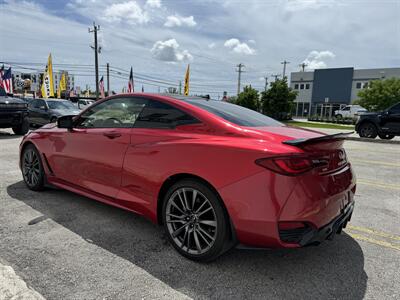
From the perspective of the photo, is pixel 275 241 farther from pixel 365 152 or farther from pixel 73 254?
pixel 365 152

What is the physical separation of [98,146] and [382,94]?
3927 cm

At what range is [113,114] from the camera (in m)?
3.61

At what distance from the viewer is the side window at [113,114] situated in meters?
3.38

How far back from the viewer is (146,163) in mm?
2998

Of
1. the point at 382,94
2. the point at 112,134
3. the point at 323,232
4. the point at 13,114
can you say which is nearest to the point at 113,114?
the point at 112,134

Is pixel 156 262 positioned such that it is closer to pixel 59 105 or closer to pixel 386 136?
pixel 59 105

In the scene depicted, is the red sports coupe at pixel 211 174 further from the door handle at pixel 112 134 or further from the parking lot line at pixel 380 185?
the parking lot line at pixel 380 185

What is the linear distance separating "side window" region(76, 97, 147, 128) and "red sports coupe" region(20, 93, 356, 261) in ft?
0.04

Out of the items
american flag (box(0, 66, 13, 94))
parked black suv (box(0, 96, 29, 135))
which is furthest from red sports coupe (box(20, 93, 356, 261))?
american flag (box(0, 66, 13, 94))

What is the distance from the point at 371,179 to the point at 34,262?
6045 mm

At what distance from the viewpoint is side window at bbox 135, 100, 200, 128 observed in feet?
9.73

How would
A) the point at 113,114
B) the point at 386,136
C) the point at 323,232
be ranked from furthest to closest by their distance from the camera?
the point at 386,136 → the point at 113,114 → the point at 323,232

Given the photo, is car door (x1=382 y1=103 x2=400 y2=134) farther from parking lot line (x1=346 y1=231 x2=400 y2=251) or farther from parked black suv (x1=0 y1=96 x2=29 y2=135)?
parked black suv (x1=0 y1=96 x2=29 y2=135)

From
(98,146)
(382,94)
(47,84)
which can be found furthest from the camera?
(382,94)
